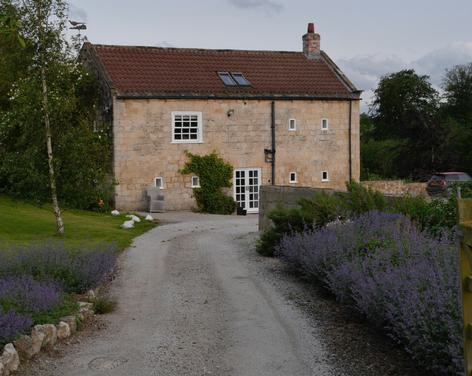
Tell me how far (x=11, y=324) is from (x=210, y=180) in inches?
918

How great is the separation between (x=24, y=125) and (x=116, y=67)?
1196cm

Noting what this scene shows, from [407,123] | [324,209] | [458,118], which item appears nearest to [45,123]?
[324,209]

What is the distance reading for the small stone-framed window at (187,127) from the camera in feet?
100

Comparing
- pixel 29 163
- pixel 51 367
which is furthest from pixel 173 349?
pixel 29 163

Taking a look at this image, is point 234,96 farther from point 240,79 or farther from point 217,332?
point 217,332

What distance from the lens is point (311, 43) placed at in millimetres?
36031

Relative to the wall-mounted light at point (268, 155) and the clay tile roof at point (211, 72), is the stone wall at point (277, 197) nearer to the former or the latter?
the clay tile roof at point (211, 72)

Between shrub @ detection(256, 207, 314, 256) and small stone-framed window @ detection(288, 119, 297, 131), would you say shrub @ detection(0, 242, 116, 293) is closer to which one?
shrub @ detection(256, 207, 314, 256)

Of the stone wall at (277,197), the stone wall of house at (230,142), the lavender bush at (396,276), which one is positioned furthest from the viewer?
the stone wall of house at (230,142)

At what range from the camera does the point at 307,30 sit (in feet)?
119

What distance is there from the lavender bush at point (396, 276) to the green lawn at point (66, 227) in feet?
23.3

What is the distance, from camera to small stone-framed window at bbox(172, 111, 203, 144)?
30.6 meters

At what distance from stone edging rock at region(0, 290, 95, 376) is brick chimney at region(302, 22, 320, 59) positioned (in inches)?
1121

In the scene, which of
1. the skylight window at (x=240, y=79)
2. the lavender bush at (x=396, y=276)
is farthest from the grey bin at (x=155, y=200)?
the lavender bush at (x=396, y=276)
